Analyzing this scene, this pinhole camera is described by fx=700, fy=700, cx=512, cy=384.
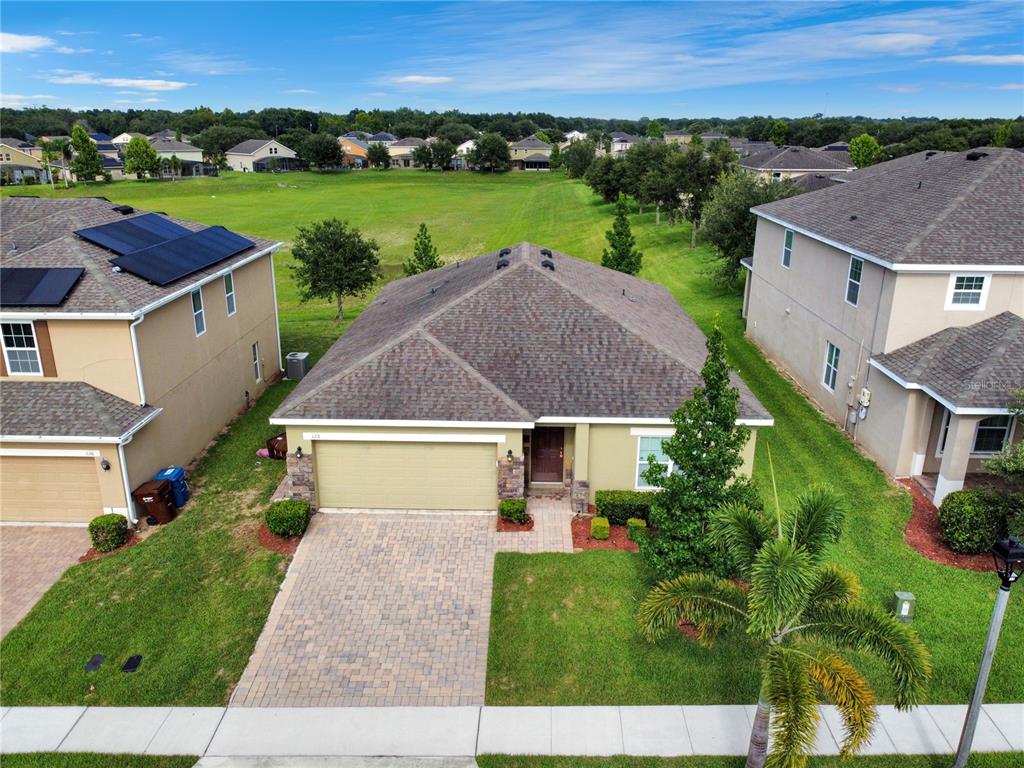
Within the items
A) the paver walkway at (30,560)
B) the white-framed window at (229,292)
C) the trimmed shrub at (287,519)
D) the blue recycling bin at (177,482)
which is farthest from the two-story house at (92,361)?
the trimmed shrub at (287,519)

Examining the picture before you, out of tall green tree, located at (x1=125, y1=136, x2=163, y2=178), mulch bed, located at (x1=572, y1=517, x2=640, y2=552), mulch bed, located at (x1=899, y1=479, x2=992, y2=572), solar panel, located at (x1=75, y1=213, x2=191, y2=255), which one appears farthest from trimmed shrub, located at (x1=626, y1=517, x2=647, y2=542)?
tall green tree, located at (x1=125, y1=136, x2=163, y2=178)

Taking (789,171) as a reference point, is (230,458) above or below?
below

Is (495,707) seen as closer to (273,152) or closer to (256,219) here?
(256,219)

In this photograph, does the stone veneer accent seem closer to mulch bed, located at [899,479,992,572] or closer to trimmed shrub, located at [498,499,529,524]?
trimmed shrub, located at [498,499,529,524]

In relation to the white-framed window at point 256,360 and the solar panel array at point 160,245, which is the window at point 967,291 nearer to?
the solar panel array at point 160,245

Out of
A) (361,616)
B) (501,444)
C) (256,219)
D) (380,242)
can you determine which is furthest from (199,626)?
(256,219)

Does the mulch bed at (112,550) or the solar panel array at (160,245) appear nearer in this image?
the mulch bed at (112,550)
